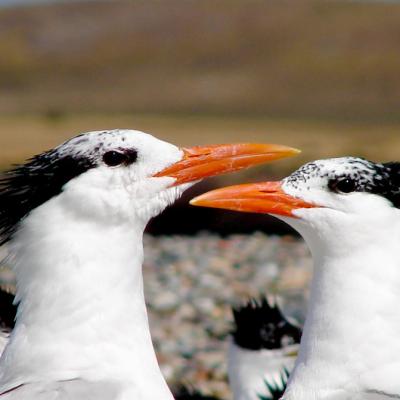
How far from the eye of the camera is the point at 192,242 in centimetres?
1299

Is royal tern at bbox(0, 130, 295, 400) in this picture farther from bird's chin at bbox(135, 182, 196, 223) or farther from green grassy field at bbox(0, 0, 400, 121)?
green grassy field at bbox(0, 0, 400, 121)

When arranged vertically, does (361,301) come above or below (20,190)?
below

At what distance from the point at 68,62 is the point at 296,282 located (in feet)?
188

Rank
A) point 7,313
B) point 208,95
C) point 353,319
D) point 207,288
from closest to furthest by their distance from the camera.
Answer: point 353,319 < point 7,313 < point 207,288 < point 208,95

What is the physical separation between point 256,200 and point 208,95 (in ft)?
165

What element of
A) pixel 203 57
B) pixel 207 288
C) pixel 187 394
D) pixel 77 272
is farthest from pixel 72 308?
pixel 203 57

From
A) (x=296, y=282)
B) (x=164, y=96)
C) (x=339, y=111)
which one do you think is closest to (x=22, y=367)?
(x=296, y=282)

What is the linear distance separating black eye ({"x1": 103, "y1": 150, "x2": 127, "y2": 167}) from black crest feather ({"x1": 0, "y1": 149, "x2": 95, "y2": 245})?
0.11 metres

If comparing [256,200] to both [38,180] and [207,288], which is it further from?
[207,288]

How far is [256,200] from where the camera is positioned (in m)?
4.17

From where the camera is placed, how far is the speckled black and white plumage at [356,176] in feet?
13.1

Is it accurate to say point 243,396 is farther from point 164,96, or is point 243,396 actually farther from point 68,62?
point 68,62

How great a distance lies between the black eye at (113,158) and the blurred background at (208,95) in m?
3.74

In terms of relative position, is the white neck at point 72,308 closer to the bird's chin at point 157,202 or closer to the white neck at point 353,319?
the bird's chin at point 157,202
